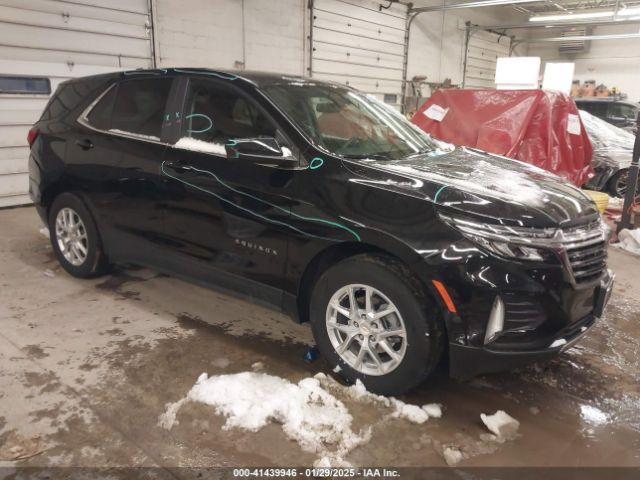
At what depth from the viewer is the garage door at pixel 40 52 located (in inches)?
246

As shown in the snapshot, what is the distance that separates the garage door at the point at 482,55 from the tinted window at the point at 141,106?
45.6 feet

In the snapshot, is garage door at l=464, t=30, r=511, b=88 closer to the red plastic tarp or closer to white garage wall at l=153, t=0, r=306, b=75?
white garage wall at l=153, t=0, r=306, b=75

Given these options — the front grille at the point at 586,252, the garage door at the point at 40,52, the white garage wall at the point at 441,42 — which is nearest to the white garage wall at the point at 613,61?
the white garage wall at the point at 441,42

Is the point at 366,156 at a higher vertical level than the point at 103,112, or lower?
lower

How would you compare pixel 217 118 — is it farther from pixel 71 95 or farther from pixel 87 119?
pixel 71 95

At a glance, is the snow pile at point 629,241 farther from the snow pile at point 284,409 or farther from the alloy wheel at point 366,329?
the snow pile at point 284,409

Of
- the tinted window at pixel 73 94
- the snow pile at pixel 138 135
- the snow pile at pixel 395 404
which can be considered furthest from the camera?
the tinted window at pixel 73 94

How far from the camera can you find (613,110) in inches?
413

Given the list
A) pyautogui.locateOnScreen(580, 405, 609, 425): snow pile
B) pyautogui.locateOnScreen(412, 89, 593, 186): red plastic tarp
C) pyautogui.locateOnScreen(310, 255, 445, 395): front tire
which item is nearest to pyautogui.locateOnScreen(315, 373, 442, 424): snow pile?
pyautogui.locateOnScreen(310, 255, 445, 395): front tire

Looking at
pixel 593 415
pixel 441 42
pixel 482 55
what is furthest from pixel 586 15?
pixel 593 415

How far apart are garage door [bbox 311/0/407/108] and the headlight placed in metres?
8.71

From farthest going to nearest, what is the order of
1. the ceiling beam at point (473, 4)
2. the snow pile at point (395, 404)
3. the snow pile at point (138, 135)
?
the ceiling beam at point (473, 4) → the snow pile at point (138, 135) → the snow pile at point (395, 404)

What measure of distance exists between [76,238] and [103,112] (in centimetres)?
102

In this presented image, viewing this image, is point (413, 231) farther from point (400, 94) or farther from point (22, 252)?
point (400, 94)
